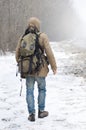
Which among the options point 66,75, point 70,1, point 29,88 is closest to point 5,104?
point 29,88

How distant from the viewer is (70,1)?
85.1m

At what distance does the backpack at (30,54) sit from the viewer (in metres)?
8.79

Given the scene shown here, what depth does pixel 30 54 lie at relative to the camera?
8789 millimetres

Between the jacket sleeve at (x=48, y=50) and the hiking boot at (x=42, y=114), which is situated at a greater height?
the jacket sleeve at (x=48, y=50)

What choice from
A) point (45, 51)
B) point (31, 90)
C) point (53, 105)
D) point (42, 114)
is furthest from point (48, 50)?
point (53, 105)

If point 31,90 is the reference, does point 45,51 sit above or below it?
above

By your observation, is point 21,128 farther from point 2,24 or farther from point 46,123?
point 2,24

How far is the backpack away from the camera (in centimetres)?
879

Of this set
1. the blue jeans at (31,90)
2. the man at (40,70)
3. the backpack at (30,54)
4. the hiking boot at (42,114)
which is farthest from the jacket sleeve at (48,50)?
the hiking boot at (42,114)

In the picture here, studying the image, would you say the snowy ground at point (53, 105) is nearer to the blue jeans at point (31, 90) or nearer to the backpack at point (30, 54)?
the blue jeans at point (31, 90)

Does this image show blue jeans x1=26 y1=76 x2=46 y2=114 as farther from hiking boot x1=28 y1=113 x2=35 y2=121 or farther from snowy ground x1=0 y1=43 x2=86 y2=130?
snowy ground x1=0 y1=43 x2=86 y2=130

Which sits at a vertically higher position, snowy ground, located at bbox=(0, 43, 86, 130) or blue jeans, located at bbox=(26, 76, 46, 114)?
blue jeans, located at bbox=(26, 76, 46, 114)

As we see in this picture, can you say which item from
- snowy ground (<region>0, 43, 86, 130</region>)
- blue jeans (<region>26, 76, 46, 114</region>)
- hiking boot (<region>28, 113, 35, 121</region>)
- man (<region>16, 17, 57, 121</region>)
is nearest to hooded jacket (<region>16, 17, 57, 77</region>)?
man (<region>16, 17, 57, 121</region>)

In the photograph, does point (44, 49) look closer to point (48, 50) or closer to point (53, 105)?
point (48, 50)
